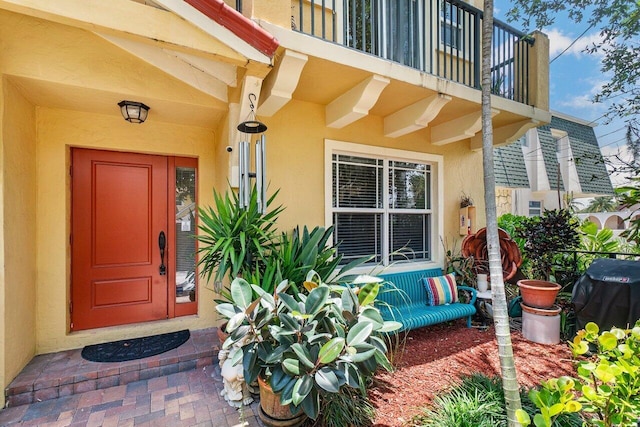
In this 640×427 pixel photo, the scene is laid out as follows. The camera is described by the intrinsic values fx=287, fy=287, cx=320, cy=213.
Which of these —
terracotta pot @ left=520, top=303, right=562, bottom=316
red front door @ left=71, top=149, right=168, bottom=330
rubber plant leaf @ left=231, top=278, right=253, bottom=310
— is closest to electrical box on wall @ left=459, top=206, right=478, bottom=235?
terracotta pot @ left=520, top=303, right=562, bottom=316

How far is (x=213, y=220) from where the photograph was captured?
2.80 meters

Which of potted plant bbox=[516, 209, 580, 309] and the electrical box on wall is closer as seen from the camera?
potted plant bbox=[516, 209, 580, 309]

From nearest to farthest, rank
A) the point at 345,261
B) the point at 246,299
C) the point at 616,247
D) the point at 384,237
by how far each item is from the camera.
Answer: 1. the point at 246,299
2. the point at 345,261
3. the point at 384,237
4. the point at 616,247

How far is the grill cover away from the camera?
10.3 feet

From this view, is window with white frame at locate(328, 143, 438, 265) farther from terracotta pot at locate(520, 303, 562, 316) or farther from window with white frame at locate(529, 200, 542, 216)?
window with white frame at locate(529, 200, 542, 216)

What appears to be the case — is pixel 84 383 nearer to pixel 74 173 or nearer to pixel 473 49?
pixel 74 173

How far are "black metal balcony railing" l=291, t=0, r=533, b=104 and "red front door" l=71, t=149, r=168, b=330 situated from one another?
262 centimetres

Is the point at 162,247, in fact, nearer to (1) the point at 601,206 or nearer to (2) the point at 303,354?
(2) the point at 303,354

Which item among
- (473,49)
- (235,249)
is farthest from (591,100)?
(235,249)

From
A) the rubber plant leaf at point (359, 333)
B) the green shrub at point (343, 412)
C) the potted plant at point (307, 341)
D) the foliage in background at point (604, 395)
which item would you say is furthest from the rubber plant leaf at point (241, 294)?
the foliage in background at point (604, 395)

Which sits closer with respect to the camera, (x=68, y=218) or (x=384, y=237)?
(x=68, y=218)

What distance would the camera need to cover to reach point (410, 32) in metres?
3.60

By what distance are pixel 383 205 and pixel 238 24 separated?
292cm

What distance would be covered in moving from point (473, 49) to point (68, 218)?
566cm
